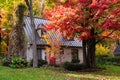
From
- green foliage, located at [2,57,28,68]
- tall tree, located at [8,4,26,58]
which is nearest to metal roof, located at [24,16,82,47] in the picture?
tall tree, located at [8,4,26,58]

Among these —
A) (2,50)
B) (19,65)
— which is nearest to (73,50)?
(2,50)

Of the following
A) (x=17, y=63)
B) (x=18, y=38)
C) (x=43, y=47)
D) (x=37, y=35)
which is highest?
(x=37, y=35)

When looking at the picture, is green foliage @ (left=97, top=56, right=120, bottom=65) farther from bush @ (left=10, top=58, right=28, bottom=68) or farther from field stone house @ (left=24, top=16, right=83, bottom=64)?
bush @ (left=10, top=58, right=28, bottom=68)

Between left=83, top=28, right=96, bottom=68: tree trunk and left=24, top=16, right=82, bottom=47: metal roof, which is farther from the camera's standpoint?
left=24, top=16, right=82, bottom=47: metal roof

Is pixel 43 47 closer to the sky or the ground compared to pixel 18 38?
closer to the ground

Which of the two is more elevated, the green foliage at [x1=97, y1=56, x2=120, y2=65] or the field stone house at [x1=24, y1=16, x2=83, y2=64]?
the field stone house at [x1=24, y1=16, x2=83, y2=64]

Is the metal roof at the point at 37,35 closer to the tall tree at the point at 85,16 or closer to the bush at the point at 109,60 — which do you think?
the bush at the point at 109,60

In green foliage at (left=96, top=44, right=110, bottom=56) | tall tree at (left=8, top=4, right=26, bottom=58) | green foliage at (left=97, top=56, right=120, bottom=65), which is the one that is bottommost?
green foliage at (left=97, top=56, right=120, bottom=65)

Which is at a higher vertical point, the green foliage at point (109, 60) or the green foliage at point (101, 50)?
the green foliage at point (101, 50)

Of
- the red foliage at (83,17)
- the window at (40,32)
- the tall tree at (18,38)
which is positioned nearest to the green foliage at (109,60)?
the window at (40,32)

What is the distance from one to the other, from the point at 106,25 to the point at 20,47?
1126cm

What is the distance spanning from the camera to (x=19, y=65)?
29000 mm

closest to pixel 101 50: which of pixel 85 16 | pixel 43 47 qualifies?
pixel 43 47

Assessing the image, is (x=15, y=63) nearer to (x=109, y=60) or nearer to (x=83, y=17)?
(x=83, y=17)
